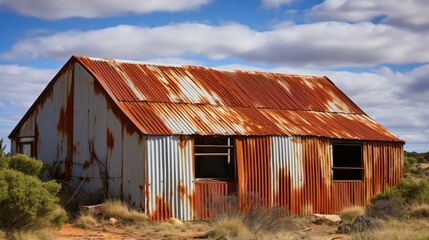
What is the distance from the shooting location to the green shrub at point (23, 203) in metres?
13.5

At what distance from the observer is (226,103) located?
2184 cm

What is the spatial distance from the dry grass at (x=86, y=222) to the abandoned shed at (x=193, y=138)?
1363 millimetres

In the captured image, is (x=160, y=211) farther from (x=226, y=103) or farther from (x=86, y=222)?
(x=226, y=103)

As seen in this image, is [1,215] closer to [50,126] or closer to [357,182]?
[50,126]

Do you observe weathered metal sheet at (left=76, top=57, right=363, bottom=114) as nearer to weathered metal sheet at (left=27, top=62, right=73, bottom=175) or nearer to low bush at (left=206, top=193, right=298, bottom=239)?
weathered metal sheet at (left=27, top=62, right=73, bottom=175)

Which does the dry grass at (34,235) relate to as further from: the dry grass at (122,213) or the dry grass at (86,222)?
the dry grass at (122,213)

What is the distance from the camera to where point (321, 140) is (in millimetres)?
21828

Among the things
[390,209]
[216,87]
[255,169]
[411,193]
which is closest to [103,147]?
[255,169]

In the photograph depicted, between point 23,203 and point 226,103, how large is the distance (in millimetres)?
9660

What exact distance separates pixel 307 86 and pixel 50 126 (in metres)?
10.5

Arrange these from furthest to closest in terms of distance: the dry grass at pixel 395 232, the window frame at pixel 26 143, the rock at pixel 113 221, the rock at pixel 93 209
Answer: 1. the window frame at pixel 26 143
2. the rock at pixel 93 209
3. the rock at pixel 113 221
4. the dry grass at pixel 395 232

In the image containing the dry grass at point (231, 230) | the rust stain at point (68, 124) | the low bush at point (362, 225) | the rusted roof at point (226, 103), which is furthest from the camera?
the rust stain at point (68, 124)

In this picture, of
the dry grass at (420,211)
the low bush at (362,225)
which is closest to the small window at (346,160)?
the dry grass at (420,211)

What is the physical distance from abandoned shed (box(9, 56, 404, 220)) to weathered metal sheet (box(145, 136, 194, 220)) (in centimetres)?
3
